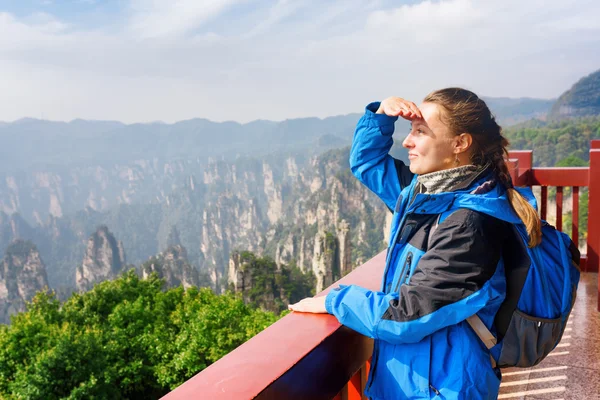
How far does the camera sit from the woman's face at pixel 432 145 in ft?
3.79

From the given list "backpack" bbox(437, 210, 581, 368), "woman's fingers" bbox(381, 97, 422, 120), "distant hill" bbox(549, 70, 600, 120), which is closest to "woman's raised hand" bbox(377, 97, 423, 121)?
"woman's fingers" bbox(381, 97, 422, 120)

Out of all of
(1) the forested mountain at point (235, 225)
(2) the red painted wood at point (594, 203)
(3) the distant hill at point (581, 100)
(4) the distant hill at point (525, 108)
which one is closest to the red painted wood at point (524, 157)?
(2) the red painted wood at point (594, 203)

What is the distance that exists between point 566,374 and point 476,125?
1.45 metres

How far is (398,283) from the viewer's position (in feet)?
3.51

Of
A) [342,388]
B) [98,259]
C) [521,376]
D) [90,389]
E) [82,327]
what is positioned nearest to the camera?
[342,388]

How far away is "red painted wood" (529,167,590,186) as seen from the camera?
130 inches

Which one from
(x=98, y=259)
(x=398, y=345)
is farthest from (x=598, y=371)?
(x=98, y=259)

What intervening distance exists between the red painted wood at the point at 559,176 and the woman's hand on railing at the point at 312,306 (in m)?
2.66

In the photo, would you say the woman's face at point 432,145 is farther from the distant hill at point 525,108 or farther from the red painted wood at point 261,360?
the distant hill at point 525,108

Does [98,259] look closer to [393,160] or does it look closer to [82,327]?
[82,327]

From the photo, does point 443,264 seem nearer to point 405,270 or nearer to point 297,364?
point 405,270

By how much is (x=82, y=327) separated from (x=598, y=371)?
791 inches

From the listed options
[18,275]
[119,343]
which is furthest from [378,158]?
[18,275]

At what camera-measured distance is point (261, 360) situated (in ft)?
2.84
